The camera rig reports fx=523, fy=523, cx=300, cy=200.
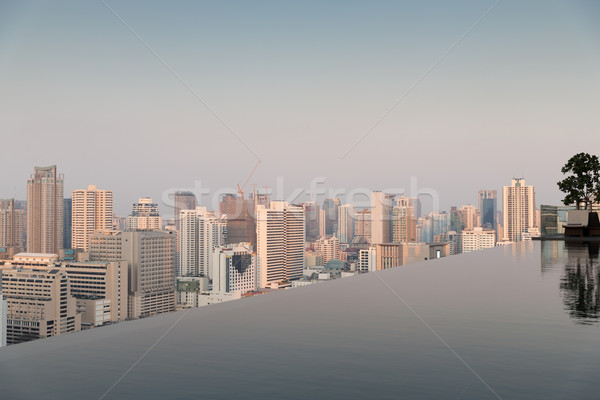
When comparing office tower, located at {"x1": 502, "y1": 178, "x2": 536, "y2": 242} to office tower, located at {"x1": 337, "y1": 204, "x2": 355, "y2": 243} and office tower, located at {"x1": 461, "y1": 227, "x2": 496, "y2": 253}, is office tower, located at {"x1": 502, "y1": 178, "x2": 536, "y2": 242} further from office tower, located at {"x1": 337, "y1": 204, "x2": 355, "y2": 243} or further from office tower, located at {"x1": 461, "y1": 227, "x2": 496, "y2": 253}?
office tower, located at {"x1": 337, "y1": 204, "x2": 355, "y2": 243}

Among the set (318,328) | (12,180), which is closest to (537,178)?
(318,328)

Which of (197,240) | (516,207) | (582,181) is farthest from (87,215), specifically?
(582,181)

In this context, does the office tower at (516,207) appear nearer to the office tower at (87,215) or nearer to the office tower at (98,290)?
the office tower at (98,290)

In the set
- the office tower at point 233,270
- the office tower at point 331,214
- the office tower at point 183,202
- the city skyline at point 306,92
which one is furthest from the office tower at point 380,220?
the office tower at point 183,202

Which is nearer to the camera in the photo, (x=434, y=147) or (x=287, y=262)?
(x=434, y=147)

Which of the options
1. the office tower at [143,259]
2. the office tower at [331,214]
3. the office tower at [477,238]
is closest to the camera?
the office tower at [477,238]

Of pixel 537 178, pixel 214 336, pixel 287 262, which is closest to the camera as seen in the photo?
pixel 214 336

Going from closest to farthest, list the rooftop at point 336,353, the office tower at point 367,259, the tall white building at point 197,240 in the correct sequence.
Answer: the rooftop at point 336,353, the office tower at point 367,259, the tall white building at point 197,240

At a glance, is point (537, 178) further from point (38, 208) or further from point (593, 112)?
point (38, 208)
